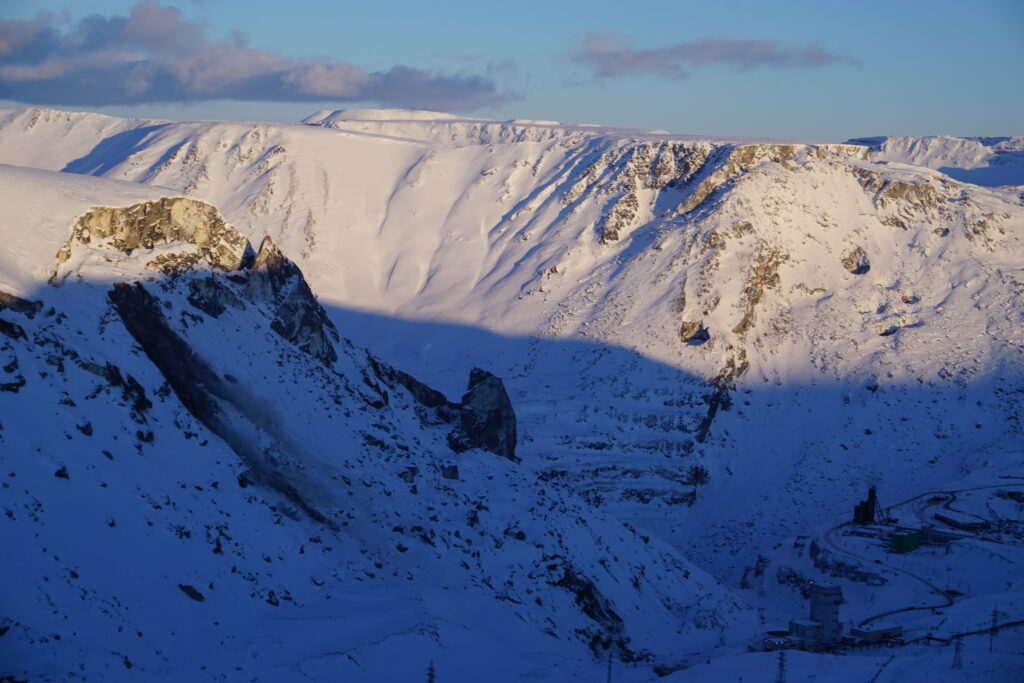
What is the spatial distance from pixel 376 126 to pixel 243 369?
103340 mm

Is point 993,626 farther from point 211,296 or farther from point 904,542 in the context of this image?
point 211,296

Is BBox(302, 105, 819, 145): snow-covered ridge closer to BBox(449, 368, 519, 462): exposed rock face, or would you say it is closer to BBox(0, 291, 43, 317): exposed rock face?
BBox(449, 368, 519, 462): exposed rock face

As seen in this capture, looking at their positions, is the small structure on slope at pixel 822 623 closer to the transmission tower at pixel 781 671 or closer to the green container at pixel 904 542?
the transmission tower at pixel 781 671

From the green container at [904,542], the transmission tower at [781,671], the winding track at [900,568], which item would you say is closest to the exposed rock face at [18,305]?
the transmission tower at [781,671]

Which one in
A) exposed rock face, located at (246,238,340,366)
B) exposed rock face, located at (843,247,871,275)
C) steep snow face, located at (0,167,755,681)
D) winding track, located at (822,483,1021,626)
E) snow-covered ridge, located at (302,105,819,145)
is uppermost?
snow-covered ridge, located at (302,105,819,145)

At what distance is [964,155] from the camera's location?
153 metres

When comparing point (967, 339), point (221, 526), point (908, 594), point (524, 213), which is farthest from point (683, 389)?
point (221, 526)

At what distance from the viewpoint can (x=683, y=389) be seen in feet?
239

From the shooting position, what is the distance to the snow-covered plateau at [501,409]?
28.3m

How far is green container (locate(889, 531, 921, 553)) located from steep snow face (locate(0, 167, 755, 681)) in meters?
12.8

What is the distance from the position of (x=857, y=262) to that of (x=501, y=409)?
44.2 meters

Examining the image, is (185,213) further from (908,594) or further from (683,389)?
(683,389)

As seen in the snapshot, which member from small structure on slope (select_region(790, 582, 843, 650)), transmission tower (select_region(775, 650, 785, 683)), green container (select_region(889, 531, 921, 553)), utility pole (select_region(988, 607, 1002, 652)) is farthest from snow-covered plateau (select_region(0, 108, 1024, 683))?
small structure on slope (select_region(790, 582, 843, 650))

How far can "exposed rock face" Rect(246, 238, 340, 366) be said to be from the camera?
41.0m
